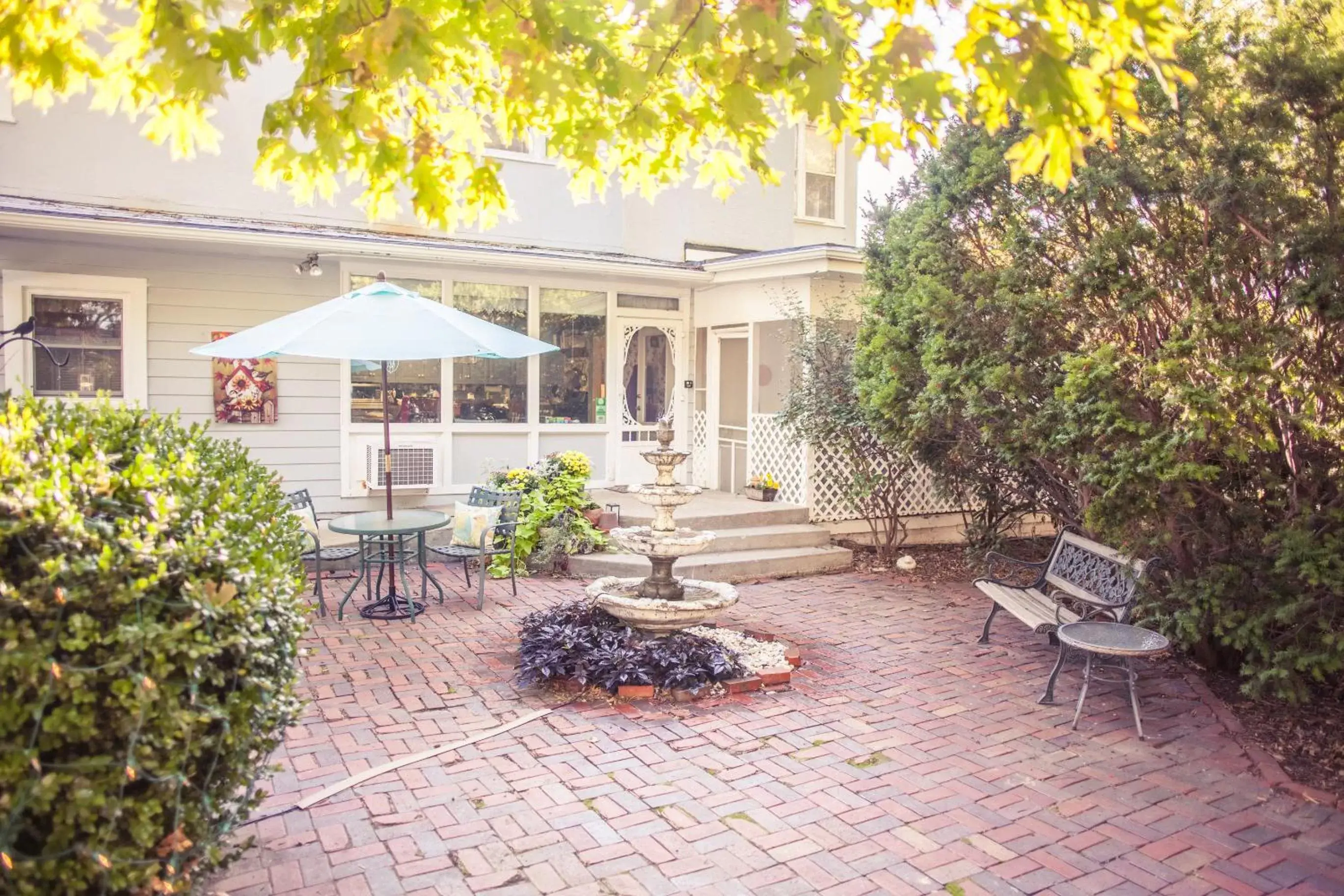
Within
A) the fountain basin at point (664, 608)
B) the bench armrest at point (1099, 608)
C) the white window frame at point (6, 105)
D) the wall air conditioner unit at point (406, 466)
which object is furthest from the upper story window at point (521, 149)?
the bench armrest at point (1099, 608)

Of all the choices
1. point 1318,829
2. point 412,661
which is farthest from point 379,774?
point 1318,829

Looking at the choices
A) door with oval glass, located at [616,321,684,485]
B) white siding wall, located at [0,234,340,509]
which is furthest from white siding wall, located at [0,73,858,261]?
door with oval glass, located at [616,321,684,485]

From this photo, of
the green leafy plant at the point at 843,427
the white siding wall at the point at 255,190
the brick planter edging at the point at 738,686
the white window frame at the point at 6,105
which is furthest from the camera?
the green leafy plant at the point at 843,427

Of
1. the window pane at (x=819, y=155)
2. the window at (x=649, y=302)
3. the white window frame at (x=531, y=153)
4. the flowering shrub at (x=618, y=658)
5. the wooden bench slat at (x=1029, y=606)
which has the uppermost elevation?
the window pane at (x=819, y=155)

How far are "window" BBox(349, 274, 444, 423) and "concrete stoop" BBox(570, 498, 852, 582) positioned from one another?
277 cm

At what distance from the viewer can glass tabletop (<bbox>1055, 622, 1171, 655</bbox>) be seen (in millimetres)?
5457

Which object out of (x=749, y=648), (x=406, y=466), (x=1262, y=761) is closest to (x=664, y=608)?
(x=749, y=648)

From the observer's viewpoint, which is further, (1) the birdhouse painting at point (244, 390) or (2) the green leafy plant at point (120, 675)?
(1) the birdhouse painting at point (244, 390)

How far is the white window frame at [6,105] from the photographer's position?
9.58m

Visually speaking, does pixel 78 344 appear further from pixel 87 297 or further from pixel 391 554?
pixel 391 554

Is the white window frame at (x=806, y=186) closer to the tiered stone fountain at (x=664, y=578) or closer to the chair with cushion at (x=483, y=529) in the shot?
the chair with cushion at (x=483, y=529)

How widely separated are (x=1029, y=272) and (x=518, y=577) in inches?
231

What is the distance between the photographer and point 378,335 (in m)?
7.36

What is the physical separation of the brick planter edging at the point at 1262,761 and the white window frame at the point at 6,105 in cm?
1232
